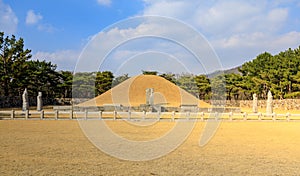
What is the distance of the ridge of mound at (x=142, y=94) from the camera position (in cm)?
3872

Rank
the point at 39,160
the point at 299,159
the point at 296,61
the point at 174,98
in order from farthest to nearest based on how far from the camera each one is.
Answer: the point at 174,98 < the point at 296,61 < the point at 299,159 < the point at 39,160

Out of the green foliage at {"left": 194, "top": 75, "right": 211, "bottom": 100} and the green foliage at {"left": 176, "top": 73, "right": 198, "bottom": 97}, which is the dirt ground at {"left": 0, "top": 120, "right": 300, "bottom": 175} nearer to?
the green foliage at {"left": 176, "top": 73, "right": 198, "bottom": 97}

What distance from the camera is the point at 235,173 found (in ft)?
19.9

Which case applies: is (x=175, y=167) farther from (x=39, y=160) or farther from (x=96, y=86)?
(x=96, y=86)

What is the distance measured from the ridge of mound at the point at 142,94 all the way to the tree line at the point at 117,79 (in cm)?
193

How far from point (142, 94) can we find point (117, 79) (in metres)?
4.07

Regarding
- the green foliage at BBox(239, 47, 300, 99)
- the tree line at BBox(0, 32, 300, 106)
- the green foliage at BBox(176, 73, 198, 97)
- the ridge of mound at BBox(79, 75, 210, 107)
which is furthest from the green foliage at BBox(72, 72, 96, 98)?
the green foliage at BBox(239, 47, 300, 99)

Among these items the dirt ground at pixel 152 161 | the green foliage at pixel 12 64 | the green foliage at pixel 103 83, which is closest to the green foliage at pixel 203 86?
the green foliage at pixel 103 83

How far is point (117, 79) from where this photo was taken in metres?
42.2

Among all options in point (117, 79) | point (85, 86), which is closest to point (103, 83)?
point (85, 86)

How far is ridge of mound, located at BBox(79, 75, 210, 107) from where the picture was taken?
38.7 metres

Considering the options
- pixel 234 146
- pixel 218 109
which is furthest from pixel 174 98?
pixel 234 146

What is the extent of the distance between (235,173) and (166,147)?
12.0 ft

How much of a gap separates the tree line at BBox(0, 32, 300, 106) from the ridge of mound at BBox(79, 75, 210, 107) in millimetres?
1925
